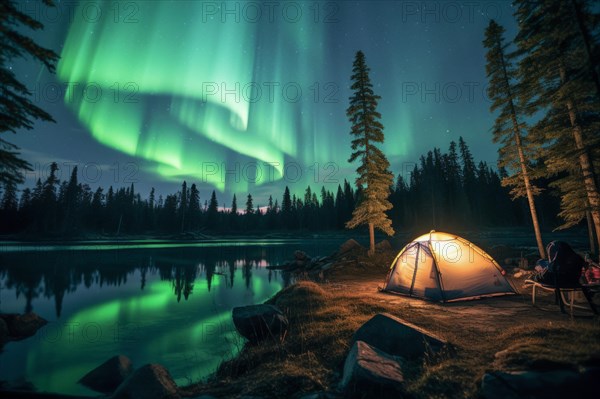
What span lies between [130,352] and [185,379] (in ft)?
10.9

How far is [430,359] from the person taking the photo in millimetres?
5027

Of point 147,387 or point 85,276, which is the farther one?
point 85,276

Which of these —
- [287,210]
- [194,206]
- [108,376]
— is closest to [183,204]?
[194,206]

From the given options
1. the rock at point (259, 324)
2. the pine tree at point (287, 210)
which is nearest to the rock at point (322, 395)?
the rock at point (259, 324)

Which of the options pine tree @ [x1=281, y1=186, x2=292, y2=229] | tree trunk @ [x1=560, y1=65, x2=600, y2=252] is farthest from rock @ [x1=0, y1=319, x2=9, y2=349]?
pine tree @ [x1=281, y1=186, x2=292, y2=229]

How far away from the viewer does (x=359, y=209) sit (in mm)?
22328

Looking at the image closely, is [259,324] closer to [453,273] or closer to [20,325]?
[453,273]

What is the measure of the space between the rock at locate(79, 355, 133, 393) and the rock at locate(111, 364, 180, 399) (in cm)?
219

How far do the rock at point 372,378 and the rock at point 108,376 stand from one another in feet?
20.5

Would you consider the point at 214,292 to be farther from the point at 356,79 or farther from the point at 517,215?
the point at 517,215

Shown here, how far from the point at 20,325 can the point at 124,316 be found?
3.68 meters

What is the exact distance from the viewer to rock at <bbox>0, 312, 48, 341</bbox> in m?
10.4

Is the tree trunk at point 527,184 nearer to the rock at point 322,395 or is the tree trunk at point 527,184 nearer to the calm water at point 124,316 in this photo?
the calm water at point 124,316

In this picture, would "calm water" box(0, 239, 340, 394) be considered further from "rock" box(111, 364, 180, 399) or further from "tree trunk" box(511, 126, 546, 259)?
"tree trunk" box(511, 126, 546, 259)
